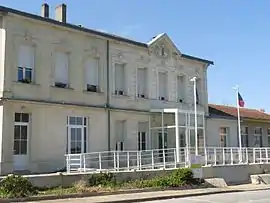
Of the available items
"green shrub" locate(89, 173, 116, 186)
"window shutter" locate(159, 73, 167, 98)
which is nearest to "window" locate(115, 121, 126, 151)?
"window shutter" locate(159, 73, 167, 98)

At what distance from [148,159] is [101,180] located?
295 inches

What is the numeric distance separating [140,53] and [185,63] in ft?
16.6

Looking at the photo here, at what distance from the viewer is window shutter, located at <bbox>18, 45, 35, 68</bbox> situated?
77.4 ft

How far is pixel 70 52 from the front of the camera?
85.0ft

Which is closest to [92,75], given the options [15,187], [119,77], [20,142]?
[119,77]

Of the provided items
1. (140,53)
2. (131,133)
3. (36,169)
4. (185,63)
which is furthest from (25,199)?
(185,63)

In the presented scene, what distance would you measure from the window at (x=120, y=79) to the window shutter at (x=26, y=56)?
21.1 ft

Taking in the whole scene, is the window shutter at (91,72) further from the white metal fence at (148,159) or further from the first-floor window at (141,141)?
the first-floor window at (141,141)

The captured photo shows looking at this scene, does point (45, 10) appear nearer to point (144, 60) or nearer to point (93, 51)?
point (93, 51)

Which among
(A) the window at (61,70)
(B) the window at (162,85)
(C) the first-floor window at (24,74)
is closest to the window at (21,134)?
(C) the first-floor window at (24,74)

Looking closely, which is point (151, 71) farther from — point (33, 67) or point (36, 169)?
point (36, 169)

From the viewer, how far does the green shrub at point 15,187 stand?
16.3 metres

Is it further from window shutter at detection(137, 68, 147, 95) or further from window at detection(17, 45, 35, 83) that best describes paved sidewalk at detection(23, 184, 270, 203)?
window shutter at detection(137, 68, 147, 95)

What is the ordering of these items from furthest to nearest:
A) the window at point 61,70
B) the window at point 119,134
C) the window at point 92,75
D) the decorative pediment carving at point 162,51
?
the decorative pediment carving at point 162,51
the window at point 119,134
the window at point 92,75
the window at point 61,70
